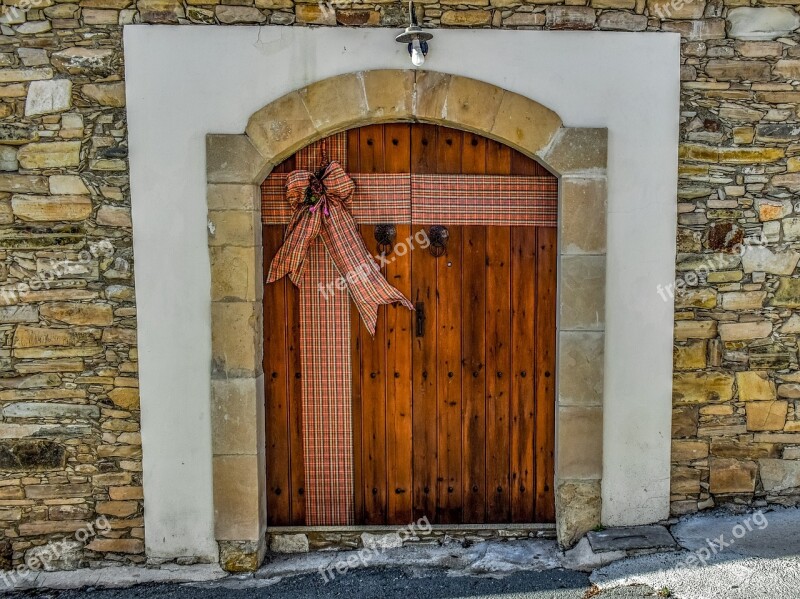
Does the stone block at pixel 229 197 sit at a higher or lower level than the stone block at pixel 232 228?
higher

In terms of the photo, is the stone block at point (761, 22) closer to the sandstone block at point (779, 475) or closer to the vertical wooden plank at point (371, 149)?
the vertical wooden plank at point (371, 149)

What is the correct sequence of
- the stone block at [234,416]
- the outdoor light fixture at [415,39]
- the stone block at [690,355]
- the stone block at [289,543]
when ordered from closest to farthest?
1. the outdoor light fixture at [415,39]
2. the stone block at [234,416]
3. the stone block at [690,355]
4. the stone block at [289,543]

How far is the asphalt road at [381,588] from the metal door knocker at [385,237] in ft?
A: 5.89

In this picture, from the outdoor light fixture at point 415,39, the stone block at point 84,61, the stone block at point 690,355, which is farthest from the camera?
the stone block at point 690,355

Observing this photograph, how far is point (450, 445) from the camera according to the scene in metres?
3.84

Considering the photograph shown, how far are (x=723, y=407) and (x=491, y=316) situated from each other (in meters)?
1.41

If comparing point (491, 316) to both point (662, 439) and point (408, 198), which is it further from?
point (662, 439)

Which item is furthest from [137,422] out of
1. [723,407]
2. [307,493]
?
[723,407]

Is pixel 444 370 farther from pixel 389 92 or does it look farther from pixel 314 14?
pixel 314 14

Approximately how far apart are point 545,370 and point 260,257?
5.77 feet

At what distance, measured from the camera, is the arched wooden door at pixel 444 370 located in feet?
12.2

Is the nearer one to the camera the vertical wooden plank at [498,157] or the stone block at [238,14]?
the stone block at [238,14]

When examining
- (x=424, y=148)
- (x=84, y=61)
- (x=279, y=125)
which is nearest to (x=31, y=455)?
(x=84, y=61)

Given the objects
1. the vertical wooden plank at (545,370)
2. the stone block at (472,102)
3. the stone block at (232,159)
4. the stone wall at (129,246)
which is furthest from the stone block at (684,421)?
the stone block at (232,159)
